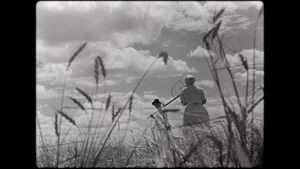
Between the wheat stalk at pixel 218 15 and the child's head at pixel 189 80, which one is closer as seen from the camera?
the wheat stalk at pixel 218 15

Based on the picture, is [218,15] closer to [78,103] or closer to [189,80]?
[78,103]

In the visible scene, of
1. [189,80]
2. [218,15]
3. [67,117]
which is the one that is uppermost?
[218,15]

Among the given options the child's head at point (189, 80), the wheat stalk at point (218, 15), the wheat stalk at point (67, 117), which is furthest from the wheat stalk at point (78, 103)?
the child's head at point (189, 80)

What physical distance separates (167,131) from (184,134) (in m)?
0.67

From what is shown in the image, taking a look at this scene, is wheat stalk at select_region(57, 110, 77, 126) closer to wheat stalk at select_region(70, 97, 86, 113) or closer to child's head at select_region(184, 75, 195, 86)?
wheat stalk at select_region(70, 97, 86, 113)

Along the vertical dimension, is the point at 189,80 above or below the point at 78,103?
above

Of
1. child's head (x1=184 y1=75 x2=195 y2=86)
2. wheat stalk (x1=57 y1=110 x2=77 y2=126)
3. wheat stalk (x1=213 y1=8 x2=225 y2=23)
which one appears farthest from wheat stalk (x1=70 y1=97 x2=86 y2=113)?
child's head (x1=184 y1=75 x2=195 y2=86)

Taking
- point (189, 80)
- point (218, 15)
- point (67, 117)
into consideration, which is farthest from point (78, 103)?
point (189, 80)

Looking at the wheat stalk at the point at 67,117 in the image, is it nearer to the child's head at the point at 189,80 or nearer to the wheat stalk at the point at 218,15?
the wheat stalk at the point at 218,15

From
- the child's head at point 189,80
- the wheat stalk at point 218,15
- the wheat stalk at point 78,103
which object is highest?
the wheat stalk at point 218,15
